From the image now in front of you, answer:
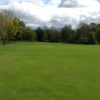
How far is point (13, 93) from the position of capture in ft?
26.2

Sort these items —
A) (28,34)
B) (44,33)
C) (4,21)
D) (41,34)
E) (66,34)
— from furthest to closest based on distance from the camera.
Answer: (41,34) < (44,33) < (66,34) < (28,34) < (4,21)

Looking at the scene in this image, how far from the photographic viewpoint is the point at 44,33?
102 metres

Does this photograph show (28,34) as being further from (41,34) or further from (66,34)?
(66,34)

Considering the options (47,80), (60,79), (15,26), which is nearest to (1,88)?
(47,80)

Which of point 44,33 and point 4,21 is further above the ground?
point 4,21

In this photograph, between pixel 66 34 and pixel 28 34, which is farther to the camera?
pixel 66 34

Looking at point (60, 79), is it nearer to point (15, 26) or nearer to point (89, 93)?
point (89, 93)

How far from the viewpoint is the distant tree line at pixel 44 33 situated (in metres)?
60.8

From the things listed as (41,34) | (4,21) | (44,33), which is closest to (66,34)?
(44,33)

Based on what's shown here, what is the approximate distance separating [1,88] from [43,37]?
313ft

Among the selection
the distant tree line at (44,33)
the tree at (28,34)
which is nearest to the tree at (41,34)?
the distant tree line at (44,33)

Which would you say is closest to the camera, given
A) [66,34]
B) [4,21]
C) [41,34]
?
[4,21]

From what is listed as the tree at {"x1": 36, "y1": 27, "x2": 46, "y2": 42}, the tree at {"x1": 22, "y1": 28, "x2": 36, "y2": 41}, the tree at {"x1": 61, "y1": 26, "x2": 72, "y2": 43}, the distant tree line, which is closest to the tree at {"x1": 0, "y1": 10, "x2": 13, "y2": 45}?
the distant tree line

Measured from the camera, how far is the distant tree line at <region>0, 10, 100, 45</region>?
60.8m
